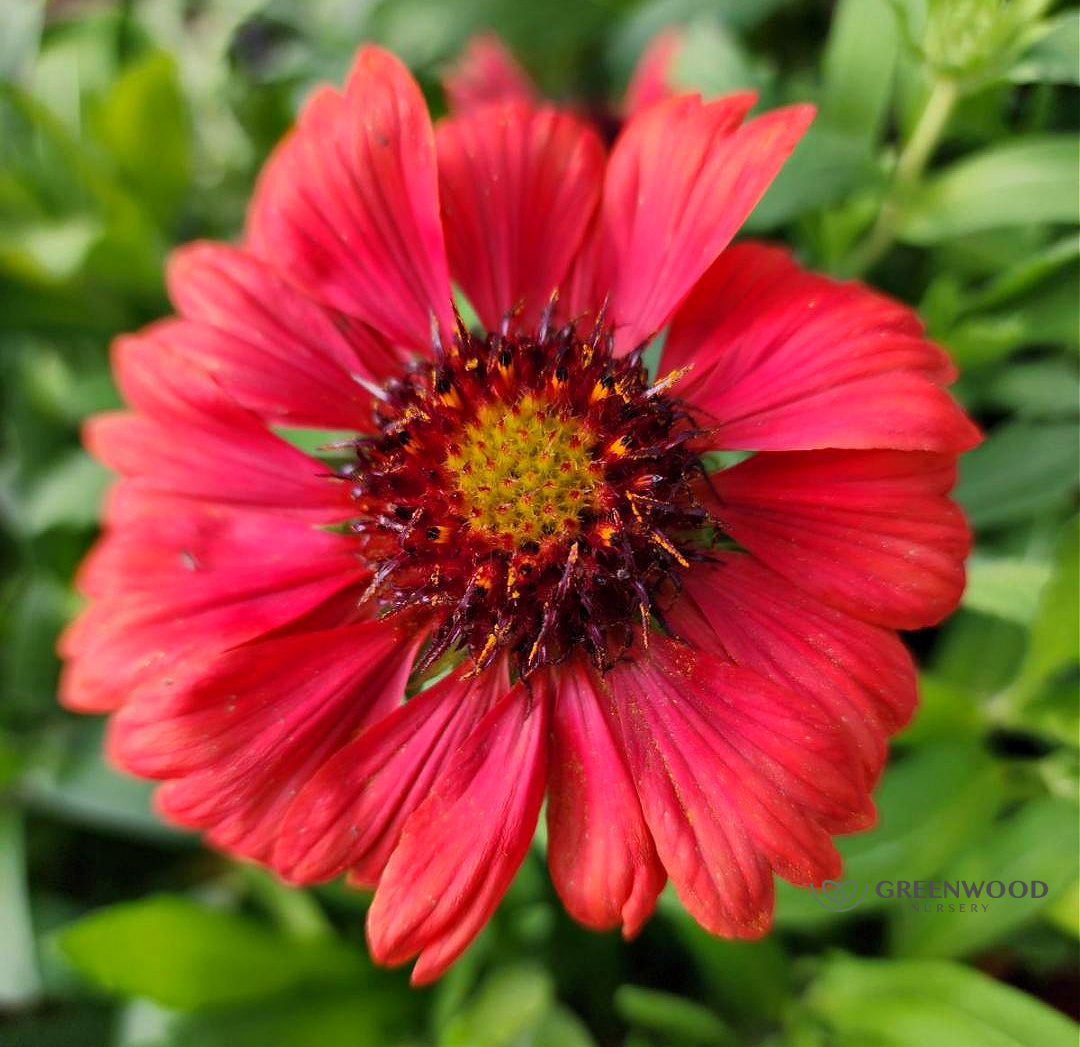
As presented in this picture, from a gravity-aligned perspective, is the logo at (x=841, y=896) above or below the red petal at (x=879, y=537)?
below

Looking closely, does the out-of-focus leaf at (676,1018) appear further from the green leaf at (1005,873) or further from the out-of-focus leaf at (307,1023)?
the out-of-focus leaf at (307,1023)

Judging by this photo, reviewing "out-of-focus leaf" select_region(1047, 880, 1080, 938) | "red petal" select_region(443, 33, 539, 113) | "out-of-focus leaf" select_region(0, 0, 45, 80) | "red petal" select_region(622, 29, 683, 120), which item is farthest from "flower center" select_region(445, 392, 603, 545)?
"out-of-focus leaf" select_region(0, 0, 45, 80)

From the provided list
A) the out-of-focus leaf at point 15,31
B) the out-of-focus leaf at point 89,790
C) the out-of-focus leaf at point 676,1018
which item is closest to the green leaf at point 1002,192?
the out-of-focus leaf at point 676,1018

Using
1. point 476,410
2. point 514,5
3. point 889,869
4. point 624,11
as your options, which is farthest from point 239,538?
point 624,11

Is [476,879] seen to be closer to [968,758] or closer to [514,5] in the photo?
[968,758]

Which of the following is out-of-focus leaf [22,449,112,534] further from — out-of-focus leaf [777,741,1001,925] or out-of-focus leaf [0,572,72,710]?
out-of-focus leaf [777,741,1001,925]

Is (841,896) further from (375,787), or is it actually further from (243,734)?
(243,734)
